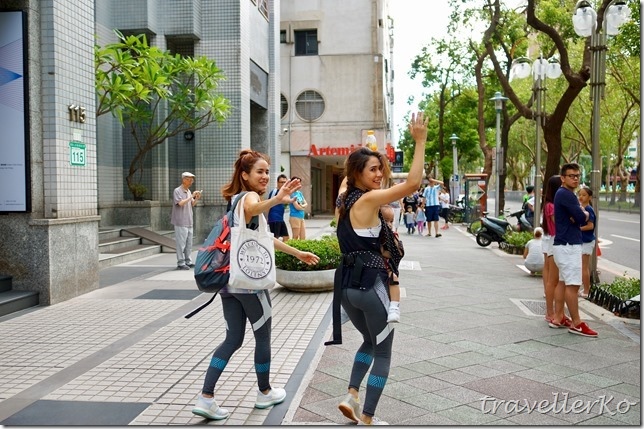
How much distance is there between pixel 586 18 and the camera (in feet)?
32.1

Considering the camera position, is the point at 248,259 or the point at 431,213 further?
the point at 431,213

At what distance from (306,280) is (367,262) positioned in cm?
515

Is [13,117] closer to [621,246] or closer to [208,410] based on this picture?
[208,410]

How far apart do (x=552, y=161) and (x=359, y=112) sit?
58.9 feet

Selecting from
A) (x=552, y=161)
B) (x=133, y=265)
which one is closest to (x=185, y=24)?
(x=133, y=265)

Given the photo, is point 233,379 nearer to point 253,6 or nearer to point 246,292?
point 246,292

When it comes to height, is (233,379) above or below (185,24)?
below

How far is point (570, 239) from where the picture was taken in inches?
257

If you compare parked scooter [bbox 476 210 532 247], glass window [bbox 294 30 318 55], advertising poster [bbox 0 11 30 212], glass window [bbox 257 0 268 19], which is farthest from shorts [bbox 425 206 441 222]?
glass window [bbox 294 30 318 55]

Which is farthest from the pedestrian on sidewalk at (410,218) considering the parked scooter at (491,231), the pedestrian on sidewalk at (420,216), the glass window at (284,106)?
the glass window at (284,106)

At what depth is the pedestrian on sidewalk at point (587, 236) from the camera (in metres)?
8.37

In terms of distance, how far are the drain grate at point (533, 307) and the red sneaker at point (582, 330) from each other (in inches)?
38.0

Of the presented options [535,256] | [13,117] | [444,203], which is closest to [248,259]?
[13,117]

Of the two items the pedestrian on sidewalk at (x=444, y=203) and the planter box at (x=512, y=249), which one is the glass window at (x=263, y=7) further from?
the planter box at (x=512, y=249)
